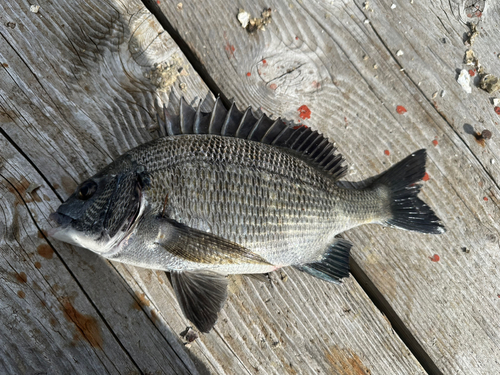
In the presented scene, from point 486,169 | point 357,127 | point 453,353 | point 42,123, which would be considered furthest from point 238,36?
point 453,353

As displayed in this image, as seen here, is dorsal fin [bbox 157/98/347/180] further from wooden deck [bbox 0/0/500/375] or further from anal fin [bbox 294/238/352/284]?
anal fin [bbox 294/238/352/284]

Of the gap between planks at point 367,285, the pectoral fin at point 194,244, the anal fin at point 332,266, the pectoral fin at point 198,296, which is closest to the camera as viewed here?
the pectoral fin at point 194,244

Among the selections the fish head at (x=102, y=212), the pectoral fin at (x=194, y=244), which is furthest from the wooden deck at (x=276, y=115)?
the pectoral fin at (x=194, y=244)

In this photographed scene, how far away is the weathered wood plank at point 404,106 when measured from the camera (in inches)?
75.2

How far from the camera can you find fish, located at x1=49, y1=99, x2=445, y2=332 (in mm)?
1438

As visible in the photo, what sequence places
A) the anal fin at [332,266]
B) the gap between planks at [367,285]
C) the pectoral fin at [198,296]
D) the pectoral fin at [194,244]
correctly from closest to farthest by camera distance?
the pectoral fin at [194,244], the pectoral fin at [198,296], the anal fin at [332,266], the gap between planks at [367,285]

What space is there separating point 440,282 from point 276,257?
1060 millimetres

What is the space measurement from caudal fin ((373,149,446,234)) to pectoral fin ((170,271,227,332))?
0.99 meters

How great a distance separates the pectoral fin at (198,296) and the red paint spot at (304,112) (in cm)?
101

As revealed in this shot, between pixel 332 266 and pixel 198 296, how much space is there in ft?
2.31

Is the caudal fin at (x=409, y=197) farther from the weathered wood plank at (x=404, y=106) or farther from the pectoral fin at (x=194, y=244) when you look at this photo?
the pectoral fin at (x=194, y=244)

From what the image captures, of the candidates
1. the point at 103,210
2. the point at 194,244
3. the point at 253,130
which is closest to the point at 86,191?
the point at 103,210

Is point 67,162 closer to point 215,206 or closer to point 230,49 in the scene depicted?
point 215,206

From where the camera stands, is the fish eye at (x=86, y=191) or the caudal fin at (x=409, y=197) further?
the caudal fin at (x=409, y=197)
